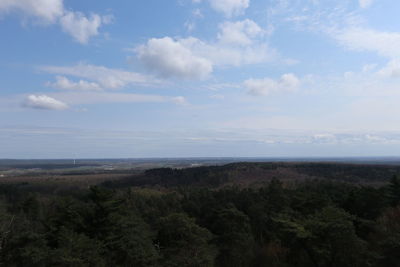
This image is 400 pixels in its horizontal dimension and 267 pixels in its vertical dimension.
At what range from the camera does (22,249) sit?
89.5 feet

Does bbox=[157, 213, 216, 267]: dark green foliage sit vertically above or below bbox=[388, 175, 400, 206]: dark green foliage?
below

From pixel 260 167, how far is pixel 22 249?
117 metres

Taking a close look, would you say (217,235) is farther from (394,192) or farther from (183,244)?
(394,192)

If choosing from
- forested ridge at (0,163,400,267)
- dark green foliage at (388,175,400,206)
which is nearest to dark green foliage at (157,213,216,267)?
forested ridge at (0,163,400,267)

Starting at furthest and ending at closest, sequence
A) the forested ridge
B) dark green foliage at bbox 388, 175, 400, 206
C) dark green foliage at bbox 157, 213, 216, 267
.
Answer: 1. dark green foliage at bbox 388, 175, 400, 206
2. the forested ridge
3. dark green foliage at bbox 157, 213, 216, 267

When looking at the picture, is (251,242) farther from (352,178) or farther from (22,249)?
(352,178)

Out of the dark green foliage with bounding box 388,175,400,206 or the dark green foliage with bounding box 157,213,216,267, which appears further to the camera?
the dark green foliage with bounding box 388,175,400,206

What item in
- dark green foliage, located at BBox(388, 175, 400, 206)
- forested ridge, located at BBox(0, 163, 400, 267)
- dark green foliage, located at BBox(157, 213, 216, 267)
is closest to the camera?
dark green foliage, located at BBox(157, 213, 216, 267)

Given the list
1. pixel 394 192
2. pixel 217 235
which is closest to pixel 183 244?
pixel 217 235

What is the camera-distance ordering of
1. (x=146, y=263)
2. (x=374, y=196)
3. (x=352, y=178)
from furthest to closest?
(x=352, y=178), (x=374, y=196), (x=146, y=263)

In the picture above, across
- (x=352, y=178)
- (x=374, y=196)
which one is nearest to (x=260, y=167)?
(x=352, y=178)

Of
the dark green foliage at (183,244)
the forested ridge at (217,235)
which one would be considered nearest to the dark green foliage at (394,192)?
the forested ridge at (217,235)

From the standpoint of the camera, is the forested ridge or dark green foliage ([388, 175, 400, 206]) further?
dark green foliage ([388, 175, 400, 206])

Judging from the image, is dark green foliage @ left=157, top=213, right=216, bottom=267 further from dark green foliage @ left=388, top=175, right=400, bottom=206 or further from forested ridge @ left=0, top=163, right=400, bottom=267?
dark green foliage @ left=388, top=175, right=400, bottom=206
